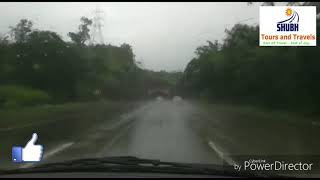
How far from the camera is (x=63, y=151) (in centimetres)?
1484

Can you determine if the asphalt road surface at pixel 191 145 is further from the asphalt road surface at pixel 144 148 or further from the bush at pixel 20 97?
the bush at pixel 20 97

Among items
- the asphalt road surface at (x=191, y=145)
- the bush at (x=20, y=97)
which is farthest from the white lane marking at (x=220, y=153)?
the bush at (x=20, y=97)

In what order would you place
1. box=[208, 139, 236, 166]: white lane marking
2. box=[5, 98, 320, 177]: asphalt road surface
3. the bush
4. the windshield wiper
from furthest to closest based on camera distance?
the bush → box=[5, 98, 320, 177]: asphalt road surface → box=[208, 139, 236, 166]: white lane marking → the windshield wiper

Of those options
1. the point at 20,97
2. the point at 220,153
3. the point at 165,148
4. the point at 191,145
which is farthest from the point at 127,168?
the point at 20,97

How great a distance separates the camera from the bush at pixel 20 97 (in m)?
43.2

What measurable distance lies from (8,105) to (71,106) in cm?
446

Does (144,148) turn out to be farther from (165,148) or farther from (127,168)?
(127,168)

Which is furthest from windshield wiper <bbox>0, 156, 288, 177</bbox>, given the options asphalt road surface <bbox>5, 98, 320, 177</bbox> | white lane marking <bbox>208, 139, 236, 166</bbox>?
asphalt road surface <bbox>5, 98, 320, 177</bbox>

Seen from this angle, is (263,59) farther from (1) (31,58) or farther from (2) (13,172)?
(2) (13,172)

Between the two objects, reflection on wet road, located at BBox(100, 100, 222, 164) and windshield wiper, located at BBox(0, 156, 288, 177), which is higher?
windshield wiper, located at BBox(0, 156, 288, 177)

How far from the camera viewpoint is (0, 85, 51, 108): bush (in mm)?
43219

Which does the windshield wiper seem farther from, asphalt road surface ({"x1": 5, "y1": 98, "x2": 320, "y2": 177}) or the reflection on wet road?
the reflection on wet road

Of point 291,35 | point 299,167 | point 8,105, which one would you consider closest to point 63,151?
point 299,167

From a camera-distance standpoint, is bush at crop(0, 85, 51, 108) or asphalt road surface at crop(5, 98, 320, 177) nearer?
asphalt road surface at crop(5, 98, 320, 177)
